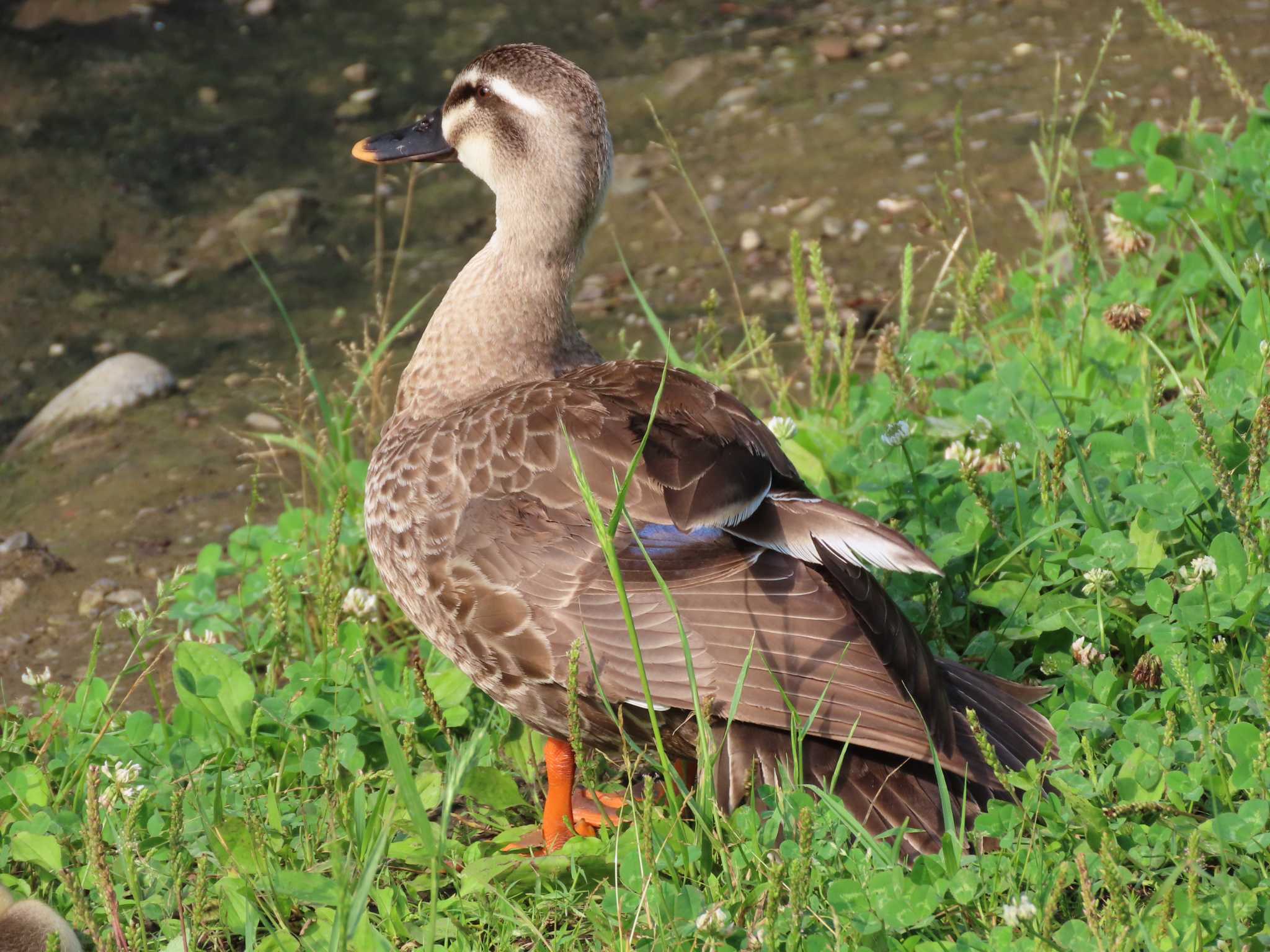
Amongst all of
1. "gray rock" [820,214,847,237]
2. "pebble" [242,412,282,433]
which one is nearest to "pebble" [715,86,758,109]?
"gray rock" [820,214,847,237]

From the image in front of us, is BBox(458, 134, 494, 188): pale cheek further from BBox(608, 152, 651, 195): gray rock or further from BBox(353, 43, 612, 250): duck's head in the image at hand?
BBox(608, 152, 651, 195): gray rock

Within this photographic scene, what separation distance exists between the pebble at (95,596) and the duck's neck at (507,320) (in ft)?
4.60

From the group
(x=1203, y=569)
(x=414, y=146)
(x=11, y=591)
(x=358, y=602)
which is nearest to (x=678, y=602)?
(x=1203, y=569)

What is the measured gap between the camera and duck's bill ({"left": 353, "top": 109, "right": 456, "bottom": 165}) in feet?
13.3

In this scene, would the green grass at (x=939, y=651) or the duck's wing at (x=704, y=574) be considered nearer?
the green grass at (x=939, y=651)

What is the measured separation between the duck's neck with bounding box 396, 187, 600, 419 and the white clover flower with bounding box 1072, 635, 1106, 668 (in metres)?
1.44

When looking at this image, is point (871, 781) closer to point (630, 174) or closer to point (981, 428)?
point (981, 428)

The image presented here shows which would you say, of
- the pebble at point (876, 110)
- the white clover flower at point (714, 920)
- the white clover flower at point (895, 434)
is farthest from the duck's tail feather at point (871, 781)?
the pebble at point (876, 110)

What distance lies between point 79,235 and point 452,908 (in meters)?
4.80

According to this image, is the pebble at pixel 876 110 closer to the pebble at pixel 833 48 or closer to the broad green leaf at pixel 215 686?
the pebble at pixel 833 48

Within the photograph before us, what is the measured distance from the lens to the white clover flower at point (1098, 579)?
307cm

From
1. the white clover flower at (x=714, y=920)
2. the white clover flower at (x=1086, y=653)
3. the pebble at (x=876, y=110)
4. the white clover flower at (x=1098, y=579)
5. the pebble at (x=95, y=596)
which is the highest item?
the white clover flower at (x=1098, y=579)

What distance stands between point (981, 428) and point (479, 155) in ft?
5.16

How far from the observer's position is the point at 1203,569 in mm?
2996
